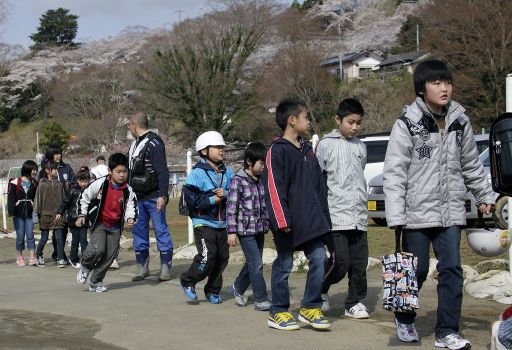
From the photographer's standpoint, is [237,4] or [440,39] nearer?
[440,39]

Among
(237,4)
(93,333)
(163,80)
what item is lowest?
(93,333)

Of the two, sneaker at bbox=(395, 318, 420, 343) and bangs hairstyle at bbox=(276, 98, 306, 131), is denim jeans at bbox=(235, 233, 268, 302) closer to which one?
bangs hairstyle at bbox=(276, 98, 306, 131)

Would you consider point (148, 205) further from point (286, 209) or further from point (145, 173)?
point (286, 209)

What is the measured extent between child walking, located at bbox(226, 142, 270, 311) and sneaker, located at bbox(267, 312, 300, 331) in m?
0.91

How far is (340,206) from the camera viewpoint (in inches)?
283

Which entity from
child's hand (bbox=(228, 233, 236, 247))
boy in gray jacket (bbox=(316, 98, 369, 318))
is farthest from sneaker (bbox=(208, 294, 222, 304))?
boy in gray jacket (bbox=(316, 98, 369, 318))

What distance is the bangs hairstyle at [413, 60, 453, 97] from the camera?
19.4ft

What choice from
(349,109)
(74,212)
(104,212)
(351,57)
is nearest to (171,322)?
(349,109)

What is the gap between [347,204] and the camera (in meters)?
7.20

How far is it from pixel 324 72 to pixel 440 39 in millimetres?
14534

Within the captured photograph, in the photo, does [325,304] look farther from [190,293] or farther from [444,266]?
[444,266]

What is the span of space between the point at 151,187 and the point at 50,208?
147 inches

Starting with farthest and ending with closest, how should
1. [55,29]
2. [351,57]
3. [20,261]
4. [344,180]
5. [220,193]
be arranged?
1. [55,29]
2. [351,57]
3. [20,261]
4. [220,193]
5. [344,180]

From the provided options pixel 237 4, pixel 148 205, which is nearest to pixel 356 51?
pixel 237 4
